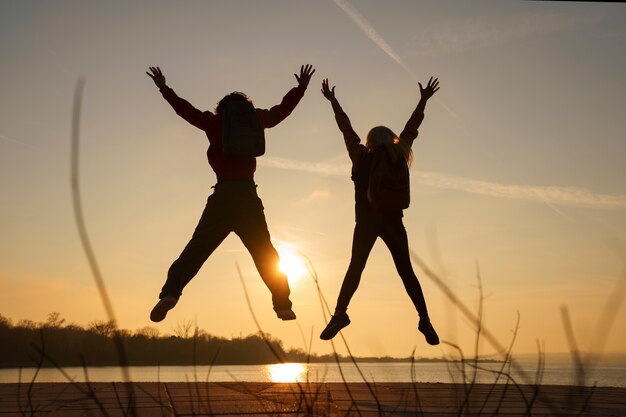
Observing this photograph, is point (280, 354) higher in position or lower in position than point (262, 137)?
lower

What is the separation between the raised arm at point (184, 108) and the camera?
21.5ft

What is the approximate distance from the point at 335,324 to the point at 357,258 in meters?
0.66

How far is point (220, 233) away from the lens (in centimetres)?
652

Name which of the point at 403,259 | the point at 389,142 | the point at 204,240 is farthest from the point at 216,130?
the point at 403,259

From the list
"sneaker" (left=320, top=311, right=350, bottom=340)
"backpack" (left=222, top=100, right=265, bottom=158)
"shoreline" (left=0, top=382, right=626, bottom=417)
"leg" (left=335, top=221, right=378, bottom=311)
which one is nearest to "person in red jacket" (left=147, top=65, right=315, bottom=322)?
"backpack" (left=222, top=100, right=265, bottom=158)

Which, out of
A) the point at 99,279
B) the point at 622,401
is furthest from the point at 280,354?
the point at 622,401

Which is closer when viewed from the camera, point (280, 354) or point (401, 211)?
point (280, 354)

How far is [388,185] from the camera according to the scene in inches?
250

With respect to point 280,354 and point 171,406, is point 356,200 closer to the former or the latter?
point 171,406

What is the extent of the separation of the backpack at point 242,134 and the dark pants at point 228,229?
316 millimetres

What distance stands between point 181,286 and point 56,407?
2301 millimetres

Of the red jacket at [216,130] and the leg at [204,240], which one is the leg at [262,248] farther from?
the red jacket at [216,130]

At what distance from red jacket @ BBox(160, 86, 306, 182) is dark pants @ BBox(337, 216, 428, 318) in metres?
1.19

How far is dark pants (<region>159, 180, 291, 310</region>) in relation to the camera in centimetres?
646
